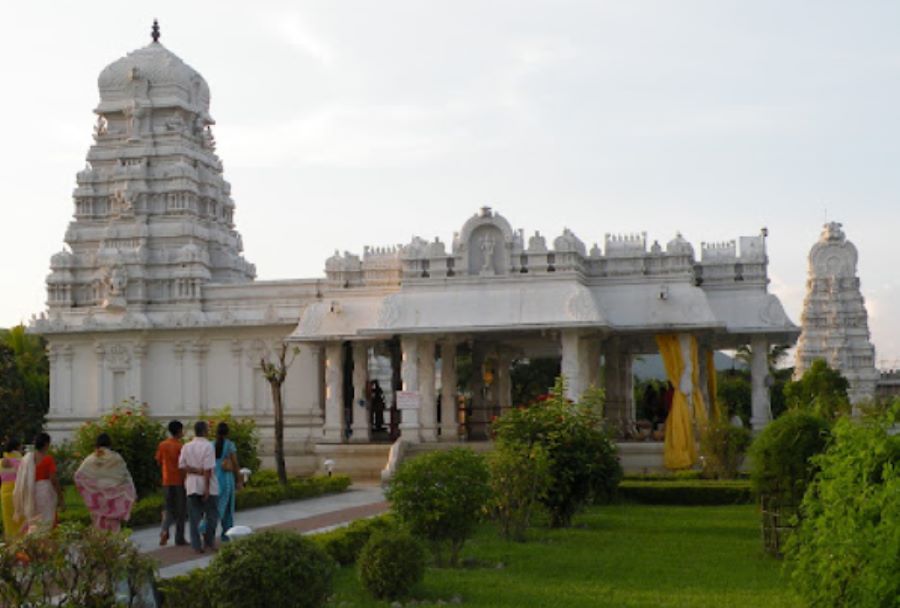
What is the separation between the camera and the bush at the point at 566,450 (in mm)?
19406

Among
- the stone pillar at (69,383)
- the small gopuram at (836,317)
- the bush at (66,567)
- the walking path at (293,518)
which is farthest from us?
the small gopuram at (836,317)

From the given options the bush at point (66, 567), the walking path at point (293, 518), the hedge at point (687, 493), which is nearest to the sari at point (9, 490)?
the walking path at point (293, 518)

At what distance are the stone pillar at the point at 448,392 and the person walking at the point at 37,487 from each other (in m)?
17.5

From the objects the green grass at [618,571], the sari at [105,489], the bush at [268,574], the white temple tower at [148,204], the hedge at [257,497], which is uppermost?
the white temple tower at [148,204]

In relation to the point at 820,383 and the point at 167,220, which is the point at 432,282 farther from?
the point at 820,383

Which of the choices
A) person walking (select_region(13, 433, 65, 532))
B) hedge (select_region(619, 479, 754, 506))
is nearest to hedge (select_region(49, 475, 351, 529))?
person walking (select_region(13, 433, 65, 532))

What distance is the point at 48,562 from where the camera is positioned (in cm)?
947

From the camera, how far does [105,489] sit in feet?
49.3

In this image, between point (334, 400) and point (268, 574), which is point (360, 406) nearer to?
point (334, 400)

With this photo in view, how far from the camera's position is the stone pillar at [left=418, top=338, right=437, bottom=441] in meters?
31.0

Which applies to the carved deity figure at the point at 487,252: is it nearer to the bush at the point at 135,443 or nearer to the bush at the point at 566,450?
the bush at the point at 135,443

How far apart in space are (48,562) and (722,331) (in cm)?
2312

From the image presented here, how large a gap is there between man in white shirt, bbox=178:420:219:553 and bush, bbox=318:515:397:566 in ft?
5.28

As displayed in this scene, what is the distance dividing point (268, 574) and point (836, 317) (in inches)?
2627
